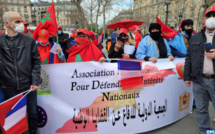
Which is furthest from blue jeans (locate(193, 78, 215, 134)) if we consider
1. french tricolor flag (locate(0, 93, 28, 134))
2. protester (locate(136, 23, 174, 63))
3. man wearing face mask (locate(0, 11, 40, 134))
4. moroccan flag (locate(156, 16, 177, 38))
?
french tricolor flag (locate(0, 93, 28, 134))

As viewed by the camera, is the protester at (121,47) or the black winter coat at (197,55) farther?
the protester at (121,47)

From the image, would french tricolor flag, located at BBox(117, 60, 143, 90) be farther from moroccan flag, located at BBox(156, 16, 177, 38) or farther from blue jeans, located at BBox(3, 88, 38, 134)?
moroccan flag, located at BBox(156, 16, 177, 38)

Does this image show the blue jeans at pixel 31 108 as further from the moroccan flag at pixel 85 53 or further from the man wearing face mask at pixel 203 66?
the man wearing face mask at pixel 203 66

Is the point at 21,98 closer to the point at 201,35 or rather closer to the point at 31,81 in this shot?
the point at 31,81

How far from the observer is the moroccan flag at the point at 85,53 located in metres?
3.34

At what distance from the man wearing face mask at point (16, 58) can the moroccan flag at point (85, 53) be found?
3.07ft

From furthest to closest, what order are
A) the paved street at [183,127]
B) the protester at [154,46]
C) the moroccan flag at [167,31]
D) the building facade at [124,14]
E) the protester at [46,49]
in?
1. the building facade at [124,14]
2. the moroccan flag at [167,31]
3. the protester at [154,46]
4. the protester at [46,49]
5. the paved street at [183,127]

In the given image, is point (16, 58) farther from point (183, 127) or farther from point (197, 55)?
point (183, 127)

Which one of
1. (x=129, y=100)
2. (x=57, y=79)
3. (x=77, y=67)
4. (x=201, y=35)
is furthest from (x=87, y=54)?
(x=201, y=35)

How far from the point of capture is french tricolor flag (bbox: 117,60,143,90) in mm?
2926

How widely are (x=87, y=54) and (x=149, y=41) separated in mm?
1221

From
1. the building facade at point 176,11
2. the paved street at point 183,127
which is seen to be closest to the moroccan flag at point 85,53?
the paved street at point 183,127

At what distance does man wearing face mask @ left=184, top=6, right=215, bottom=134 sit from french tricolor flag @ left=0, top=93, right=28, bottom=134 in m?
2.35

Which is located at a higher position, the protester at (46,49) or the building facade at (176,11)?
the building facade at (176,11)
